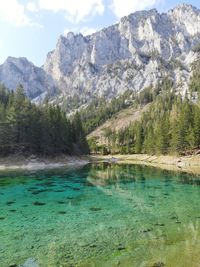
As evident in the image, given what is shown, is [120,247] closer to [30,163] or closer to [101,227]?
[101,227]

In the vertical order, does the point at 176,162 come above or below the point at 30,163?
below

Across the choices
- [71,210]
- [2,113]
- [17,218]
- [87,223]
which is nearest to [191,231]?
[87,223]

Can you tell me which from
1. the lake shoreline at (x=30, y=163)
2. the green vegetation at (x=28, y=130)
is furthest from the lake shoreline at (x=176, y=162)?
the green vegetation at (x=28, y=130)

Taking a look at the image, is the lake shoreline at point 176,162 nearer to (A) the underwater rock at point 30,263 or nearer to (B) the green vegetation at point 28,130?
(B) the green vegetation at point 28,130

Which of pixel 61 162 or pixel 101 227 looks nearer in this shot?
pixel 101 227

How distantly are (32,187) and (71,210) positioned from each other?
20235 millimetres

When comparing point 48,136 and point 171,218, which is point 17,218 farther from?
point 48,136

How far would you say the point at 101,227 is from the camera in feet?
92.1

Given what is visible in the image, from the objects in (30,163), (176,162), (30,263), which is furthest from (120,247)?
(176,162)

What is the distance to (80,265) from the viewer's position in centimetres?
1878

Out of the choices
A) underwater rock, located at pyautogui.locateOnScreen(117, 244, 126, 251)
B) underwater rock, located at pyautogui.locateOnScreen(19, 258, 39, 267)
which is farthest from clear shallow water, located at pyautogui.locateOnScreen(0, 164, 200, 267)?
underwater rock, located at pyautogui.locateOnScreen(19, 258, 39, 267)

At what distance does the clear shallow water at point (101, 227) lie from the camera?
2005 cm

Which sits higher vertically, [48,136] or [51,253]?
[48,136]

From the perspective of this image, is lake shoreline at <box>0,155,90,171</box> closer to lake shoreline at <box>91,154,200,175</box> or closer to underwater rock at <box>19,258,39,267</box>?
lake shoreline at <box>91,154,200,175</box>
